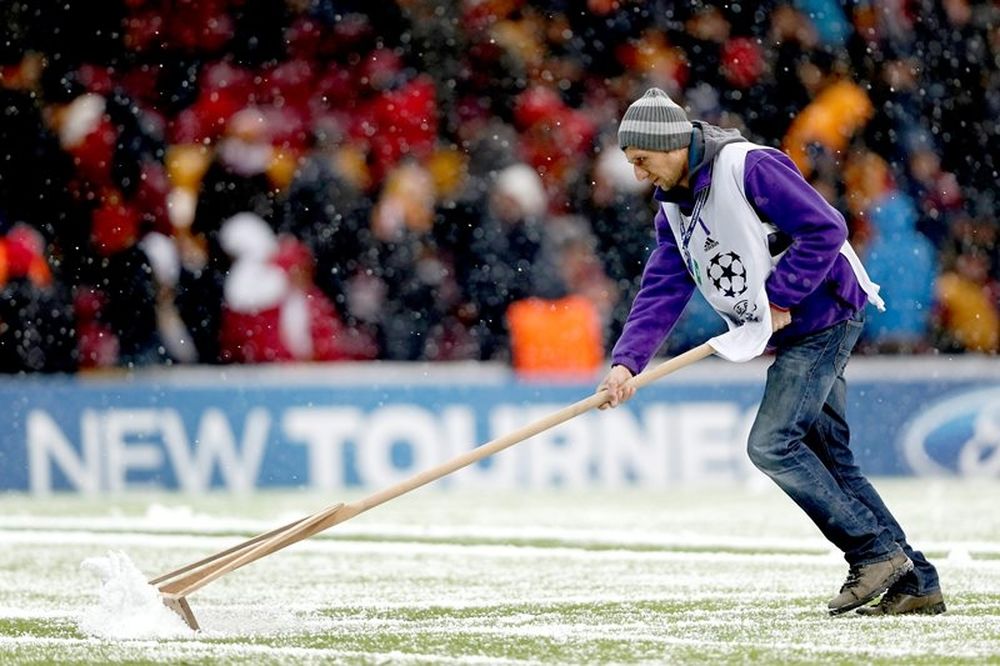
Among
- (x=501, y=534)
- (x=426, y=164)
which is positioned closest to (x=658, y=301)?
(x=501, y=534)

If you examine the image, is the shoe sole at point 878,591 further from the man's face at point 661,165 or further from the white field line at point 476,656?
the man's face at point 661,165

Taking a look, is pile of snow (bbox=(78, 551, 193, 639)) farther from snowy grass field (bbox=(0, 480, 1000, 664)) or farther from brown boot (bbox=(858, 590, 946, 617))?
brown boot (bbox=(858, 590, 946, 617))

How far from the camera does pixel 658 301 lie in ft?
22.6

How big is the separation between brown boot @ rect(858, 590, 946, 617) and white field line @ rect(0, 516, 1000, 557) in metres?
1.94

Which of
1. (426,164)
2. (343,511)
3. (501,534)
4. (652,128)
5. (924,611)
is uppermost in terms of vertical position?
(652,128)

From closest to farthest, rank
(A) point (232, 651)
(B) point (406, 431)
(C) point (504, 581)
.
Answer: (A) point (232, 651) → (C) point (504, 581) → (B) point (406, 431)

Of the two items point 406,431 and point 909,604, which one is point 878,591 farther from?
point 406,431

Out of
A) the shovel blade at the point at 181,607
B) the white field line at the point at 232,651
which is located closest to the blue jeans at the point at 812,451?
the white field line at the point at 232,651

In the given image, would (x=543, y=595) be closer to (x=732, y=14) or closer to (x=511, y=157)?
(x=511, y=157)

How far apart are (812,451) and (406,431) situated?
697 centimetres

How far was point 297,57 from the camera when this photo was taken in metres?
15.8

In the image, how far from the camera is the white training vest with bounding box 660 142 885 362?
6430 millimetres

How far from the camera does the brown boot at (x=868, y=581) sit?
21.4 ft

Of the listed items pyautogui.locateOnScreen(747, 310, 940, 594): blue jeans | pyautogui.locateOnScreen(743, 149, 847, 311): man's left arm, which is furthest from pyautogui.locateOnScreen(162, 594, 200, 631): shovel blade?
pyautogui.locateOnScreen(743, 149, 847, 311): man's left arm
